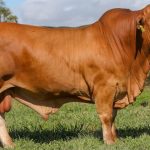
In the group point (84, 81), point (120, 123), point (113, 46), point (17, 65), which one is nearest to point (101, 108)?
point (84, 81)

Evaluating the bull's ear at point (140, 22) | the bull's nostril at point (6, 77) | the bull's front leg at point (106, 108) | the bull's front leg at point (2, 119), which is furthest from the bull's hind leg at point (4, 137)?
the bull's ear at point (140, 22)

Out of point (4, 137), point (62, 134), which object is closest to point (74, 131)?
point (62, 134)

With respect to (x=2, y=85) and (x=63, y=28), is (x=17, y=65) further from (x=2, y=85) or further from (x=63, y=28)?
(x=63, y=28)

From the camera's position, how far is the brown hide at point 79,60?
7.00 metres

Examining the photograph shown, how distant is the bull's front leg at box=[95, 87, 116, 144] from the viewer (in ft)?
22.9

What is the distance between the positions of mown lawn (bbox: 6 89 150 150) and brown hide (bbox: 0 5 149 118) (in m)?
0.57

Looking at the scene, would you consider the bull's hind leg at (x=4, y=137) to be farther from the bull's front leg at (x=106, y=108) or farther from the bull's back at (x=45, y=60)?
the bull's front leg at (x=106, y=108)

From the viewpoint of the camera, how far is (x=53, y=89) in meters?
7.13

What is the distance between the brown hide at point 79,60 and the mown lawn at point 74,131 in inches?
22.3

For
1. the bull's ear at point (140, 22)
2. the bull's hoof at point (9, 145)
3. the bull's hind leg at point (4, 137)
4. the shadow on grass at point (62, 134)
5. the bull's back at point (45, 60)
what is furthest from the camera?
the shadow on grass at point (62, 134)

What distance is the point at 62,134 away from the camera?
8086 mm

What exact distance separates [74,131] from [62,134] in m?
0.28

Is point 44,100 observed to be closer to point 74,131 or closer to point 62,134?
point 62,134

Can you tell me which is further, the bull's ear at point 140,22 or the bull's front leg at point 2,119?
the bull's front leg at point 2,119
